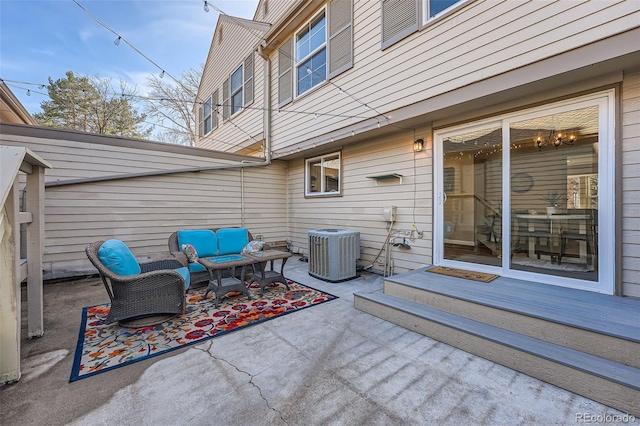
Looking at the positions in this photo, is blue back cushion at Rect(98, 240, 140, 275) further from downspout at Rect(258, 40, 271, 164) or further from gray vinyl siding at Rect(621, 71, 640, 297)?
gray vinyl siding at Rect(621, 71, 640, 297)

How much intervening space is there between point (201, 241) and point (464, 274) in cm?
445

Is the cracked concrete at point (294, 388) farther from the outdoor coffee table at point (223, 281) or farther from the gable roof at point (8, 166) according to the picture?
the gable roof at point (8, 166)

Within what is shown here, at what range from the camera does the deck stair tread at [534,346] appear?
1829 millimetres

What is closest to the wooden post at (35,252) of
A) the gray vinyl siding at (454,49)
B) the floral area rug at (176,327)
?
the floral area rug at (176,327)

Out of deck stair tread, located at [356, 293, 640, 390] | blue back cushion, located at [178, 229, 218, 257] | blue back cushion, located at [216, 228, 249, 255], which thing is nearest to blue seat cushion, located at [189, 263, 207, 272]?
blue back cushion, located at [178, 229, 218, 257]

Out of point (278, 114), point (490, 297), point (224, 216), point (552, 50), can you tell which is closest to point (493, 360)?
point (490, 297)

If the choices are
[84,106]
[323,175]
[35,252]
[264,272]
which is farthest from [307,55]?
[84,106]

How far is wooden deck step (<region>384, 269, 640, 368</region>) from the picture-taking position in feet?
6.68

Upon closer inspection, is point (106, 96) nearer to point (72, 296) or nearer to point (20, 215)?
point (72, 296)

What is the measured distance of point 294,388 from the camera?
1.98m

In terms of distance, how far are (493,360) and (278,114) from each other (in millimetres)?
6570

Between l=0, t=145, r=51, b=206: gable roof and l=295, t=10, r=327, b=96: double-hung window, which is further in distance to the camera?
l=295, t=10, r=327, b=96: double-hung window

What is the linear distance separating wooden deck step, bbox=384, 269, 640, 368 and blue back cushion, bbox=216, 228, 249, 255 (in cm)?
307

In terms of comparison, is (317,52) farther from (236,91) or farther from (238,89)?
(236,91)
